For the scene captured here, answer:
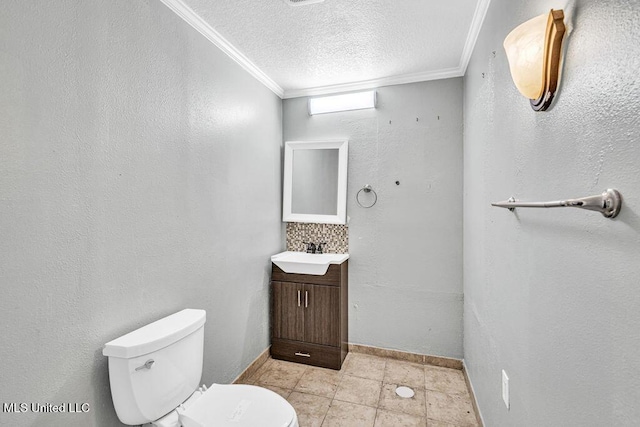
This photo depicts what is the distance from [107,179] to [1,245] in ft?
1.43

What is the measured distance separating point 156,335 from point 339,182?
1.92 metres

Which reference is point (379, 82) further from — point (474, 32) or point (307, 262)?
point (307, 262)

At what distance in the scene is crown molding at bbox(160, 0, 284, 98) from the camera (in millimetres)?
1691

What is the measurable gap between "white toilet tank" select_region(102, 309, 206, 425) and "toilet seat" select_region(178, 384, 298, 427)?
10 cm

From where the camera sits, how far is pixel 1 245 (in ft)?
3.23

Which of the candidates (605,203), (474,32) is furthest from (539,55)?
(474,32)

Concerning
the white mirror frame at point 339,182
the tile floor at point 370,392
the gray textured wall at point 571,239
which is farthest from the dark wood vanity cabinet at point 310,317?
the gray textured wall at point 571,239

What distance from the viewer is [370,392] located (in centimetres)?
222

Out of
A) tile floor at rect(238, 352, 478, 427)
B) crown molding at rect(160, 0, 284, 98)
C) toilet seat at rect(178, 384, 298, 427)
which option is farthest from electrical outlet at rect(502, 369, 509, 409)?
crown molding at rect(160, 0, 284, 98)

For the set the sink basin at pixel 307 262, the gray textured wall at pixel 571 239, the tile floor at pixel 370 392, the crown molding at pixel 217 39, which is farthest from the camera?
the sink basin at pixel 307 262

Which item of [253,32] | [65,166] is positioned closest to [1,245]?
[65,166]

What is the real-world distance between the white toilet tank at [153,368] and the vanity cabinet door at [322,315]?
1.19m

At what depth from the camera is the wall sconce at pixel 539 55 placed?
0.84 m

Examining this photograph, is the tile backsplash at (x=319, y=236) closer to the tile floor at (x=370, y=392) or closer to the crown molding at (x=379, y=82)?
the tile floor at (x=370, y=392)
